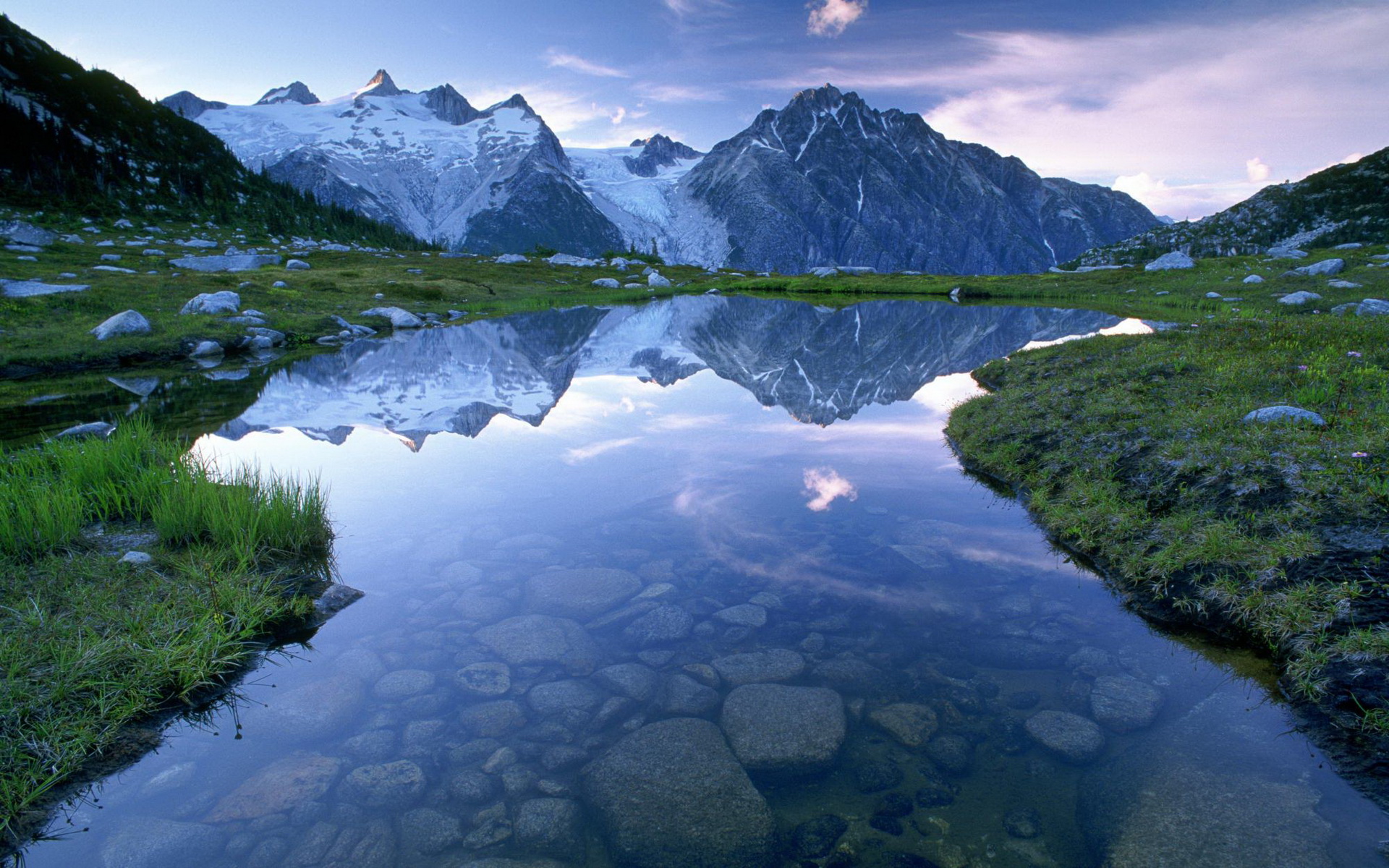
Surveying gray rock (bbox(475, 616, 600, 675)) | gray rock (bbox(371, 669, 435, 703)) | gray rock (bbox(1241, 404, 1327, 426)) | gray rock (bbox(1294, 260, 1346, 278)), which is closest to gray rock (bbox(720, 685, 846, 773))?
gray rock (bbox(475, 616, 600, 675))

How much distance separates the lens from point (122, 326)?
26.1 m

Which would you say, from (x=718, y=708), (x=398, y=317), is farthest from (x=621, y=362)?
(x=718, y=708)

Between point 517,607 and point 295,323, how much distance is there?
1330 inches

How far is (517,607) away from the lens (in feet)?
27.0

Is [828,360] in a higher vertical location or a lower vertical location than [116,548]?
higher

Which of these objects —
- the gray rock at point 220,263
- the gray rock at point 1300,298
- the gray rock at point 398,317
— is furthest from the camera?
the gray rock at point 220,263

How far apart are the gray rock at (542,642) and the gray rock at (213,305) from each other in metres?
34.4

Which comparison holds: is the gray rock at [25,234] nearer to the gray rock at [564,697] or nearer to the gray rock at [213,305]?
the gray rock at [213,305]

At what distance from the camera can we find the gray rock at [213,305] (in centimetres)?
3206

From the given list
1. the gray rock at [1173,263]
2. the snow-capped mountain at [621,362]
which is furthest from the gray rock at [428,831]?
the gray rock at [1173,263]

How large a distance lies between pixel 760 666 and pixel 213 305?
1504 inches

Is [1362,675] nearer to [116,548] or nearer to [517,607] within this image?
[517,607]

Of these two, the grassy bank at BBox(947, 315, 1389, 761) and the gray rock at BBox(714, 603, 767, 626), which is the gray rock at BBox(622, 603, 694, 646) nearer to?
the gray rock at BBox(714, 603, 767, 626)

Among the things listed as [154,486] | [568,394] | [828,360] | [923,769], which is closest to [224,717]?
[154,486]
